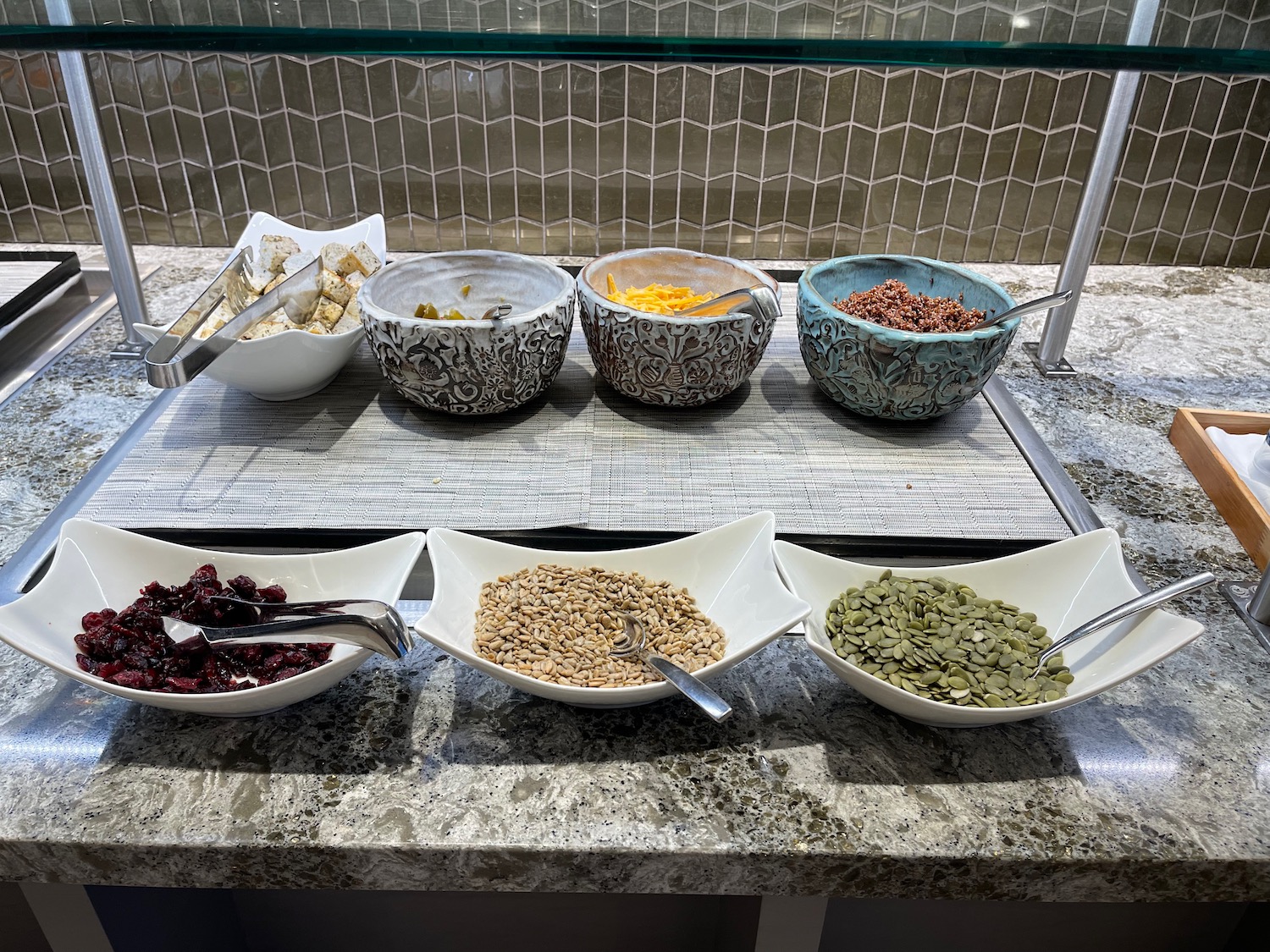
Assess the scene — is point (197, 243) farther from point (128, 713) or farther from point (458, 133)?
point (128, 713)

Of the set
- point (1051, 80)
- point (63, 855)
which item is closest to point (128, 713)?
point (63, 855)

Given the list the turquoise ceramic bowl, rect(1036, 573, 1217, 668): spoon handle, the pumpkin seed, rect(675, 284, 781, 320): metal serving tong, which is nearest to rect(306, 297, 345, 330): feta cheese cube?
A: rect(675, 284, 781, 320): metal serving tong

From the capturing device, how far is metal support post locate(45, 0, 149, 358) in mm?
892

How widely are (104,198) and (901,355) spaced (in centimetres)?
80

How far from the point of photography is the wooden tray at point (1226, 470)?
82 cm

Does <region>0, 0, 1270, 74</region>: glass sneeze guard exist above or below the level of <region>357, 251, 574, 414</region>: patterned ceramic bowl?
above

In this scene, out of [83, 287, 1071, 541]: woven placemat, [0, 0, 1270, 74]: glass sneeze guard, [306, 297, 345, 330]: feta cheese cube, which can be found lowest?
[83, 287, 1071, 541]: woven placemat

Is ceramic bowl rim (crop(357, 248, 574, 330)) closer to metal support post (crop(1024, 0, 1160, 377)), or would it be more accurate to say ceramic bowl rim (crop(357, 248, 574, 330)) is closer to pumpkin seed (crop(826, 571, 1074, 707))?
pumpkin seed (crop(826, 571, 1074, 707))

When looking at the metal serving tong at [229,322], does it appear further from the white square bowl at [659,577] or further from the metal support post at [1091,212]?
the metal support post at [1091,212]

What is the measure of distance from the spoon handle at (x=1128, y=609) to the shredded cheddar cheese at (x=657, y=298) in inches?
17.7

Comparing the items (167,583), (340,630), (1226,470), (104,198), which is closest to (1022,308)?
(1226,470)

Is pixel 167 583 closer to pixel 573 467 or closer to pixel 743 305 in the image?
pixel 573 467

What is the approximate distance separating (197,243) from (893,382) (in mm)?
1086

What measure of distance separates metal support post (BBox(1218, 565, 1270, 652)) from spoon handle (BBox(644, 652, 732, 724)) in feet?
1.45
